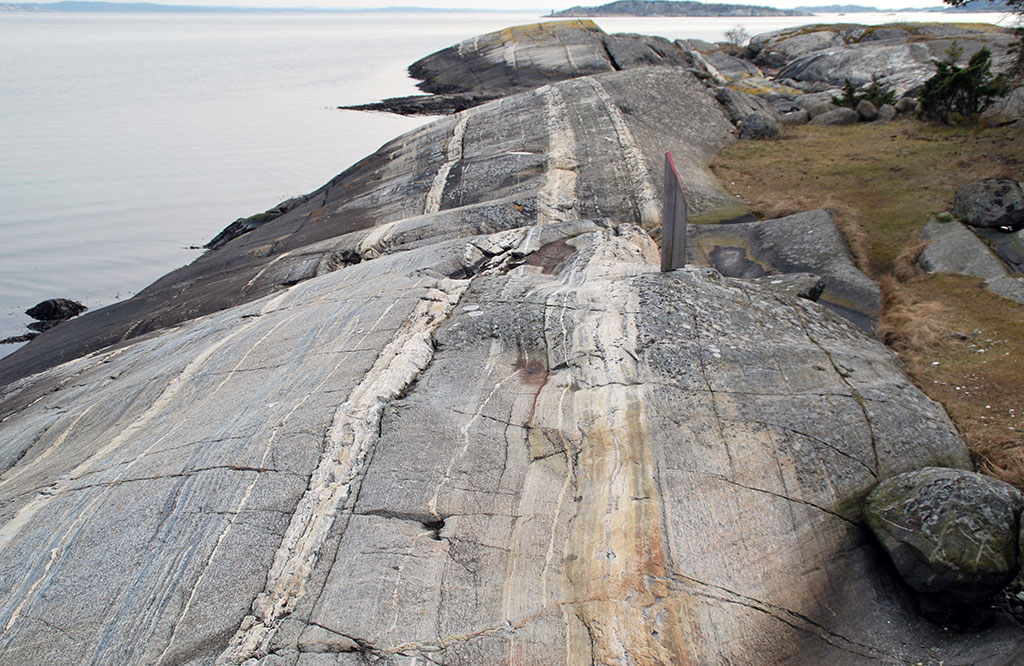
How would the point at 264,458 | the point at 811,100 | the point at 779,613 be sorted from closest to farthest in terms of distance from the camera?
the point at 779,613, the point at 264,458, the point at 811,100

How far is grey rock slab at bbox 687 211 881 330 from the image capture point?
13445 millimetres

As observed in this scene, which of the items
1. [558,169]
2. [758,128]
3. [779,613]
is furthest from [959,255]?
[758,128]

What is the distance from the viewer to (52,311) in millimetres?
20938

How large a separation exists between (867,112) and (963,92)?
349 centimetres

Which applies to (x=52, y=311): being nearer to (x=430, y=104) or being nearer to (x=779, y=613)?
(x=779, y=613)

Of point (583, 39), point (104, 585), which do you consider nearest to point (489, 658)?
point (104, 585)

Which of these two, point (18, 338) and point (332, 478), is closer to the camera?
point (332, 478)

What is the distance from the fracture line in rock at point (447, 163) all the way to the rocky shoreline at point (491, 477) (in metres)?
7.38

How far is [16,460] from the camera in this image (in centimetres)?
975

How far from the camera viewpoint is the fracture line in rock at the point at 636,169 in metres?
17.7

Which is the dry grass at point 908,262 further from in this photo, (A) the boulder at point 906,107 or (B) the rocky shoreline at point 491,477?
(A) the boulder at point 906,107

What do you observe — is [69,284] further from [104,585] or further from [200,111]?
[200,111]

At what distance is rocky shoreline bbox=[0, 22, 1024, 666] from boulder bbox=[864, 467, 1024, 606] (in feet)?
0.23

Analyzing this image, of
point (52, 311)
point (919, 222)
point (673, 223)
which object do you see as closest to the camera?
point (673, 223)
